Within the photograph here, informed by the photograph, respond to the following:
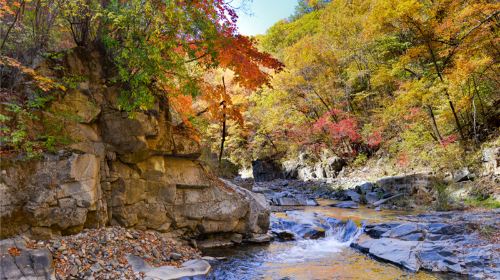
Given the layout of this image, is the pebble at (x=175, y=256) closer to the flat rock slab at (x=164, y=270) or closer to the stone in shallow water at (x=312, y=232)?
the flat rock slab at (x=164, y=270)

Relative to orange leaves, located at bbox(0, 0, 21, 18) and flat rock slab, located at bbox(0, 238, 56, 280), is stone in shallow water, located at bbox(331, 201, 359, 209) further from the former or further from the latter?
orange leaves, located at bbox(0, 0, 21, 18)

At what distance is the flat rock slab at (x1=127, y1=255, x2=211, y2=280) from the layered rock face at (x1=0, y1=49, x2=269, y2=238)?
140 centimetres

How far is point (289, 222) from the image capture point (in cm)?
1230

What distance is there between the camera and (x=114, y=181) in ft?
27.7

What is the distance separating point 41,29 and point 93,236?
511 centimetres

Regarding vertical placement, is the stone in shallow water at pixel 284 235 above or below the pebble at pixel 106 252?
below

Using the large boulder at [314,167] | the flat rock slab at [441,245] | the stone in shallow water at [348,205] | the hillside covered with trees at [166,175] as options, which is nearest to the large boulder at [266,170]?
the large boulder at [314,167]

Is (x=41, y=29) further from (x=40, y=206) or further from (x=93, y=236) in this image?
(x=93, y=236)

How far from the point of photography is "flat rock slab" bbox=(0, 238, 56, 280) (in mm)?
5508

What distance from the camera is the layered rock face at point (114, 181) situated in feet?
21.7

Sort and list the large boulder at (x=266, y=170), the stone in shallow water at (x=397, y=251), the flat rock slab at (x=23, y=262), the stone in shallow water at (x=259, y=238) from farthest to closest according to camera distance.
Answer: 1. the large boulder at (x=266, y=170)
2. the stone in shallow water at (x=259, y=238)
3. the stone in shallow water at (x=397, y=251)
4. the flat rock slab at (x=23, y=262)

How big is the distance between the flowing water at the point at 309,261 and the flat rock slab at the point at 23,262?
3.13 m

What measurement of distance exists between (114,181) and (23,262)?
2952mm

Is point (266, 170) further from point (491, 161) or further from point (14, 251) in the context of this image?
point (14, 251)
